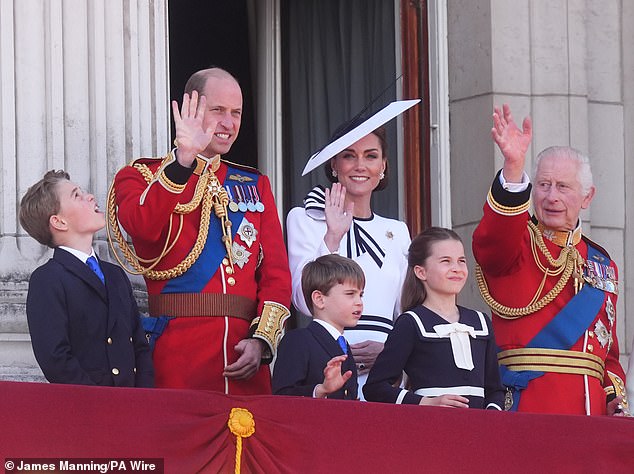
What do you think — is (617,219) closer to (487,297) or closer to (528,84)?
(528,84)

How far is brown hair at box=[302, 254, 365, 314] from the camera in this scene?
673cm

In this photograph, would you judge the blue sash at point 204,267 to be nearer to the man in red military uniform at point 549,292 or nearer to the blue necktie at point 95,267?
the blue necktie at point 95,267

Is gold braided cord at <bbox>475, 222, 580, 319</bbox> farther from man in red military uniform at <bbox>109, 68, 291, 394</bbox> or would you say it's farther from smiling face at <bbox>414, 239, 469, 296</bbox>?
man in red military uniform at <bbox>109, 68, 291, 394</bbox>

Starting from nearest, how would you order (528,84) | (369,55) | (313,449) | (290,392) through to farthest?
(313,449), (290,392), (528,84), (369,55)

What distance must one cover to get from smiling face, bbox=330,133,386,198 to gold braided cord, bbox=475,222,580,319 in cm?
56

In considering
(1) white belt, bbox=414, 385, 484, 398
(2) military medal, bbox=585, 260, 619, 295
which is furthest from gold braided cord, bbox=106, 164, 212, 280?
(2) military medal, bbox=585, 260, 619, 295

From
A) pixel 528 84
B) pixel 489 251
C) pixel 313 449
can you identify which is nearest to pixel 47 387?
pixel 313 449

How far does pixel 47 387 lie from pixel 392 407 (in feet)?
3.73

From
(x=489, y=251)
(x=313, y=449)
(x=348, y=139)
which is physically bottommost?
(x=313, y=449)

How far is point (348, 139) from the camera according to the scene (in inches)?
294

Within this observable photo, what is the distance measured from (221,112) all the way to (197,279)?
654 mm

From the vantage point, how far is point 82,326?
623 cm

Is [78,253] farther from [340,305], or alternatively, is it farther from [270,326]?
[340,305]

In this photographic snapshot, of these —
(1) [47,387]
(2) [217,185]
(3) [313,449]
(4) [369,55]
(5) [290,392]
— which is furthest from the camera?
(4) [369,55]
